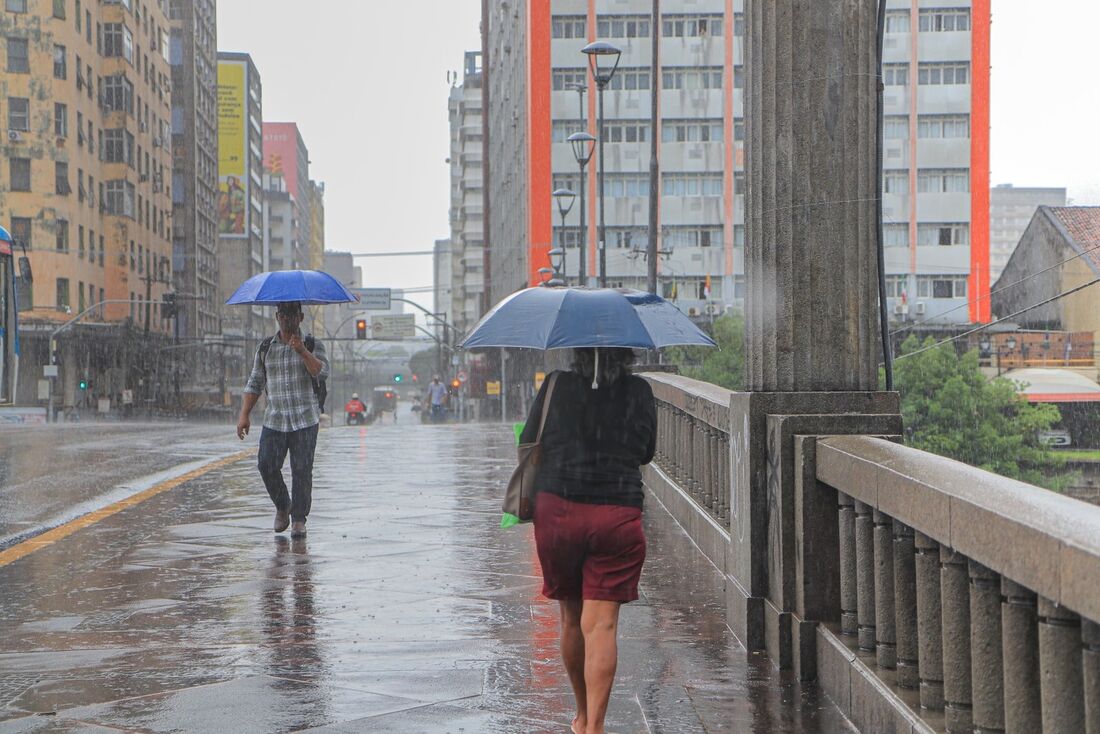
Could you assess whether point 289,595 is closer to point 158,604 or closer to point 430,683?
point 158,604

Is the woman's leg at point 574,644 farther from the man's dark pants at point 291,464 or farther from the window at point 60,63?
the window at point 60,63

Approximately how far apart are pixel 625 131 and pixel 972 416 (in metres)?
25.1

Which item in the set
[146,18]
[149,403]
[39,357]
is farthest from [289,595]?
[146,18]

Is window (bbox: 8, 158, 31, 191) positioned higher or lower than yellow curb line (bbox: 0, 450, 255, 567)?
higher

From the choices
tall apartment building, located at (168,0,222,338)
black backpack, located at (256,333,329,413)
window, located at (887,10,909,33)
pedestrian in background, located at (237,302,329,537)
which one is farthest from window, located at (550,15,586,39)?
pedestrian in background, located at (237,302,329,537)

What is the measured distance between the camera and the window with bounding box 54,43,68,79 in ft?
246

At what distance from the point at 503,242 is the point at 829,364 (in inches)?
4015

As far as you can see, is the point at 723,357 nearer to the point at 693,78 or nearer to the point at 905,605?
the point at 693,78

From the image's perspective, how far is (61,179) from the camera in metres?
74.9

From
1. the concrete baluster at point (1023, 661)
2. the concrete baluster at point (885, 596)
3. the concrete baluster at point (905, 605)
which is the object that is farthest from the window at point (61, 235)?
the concrete baluster at point (1023, 661)

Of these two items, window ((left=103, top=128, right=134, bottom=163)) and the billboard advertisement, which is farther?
the billboard advertisement

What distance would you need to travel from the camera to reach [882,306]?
6.28 meters

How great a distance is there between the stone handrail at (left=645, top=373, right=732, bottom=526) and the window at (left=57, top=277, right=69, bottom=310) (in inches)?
2526

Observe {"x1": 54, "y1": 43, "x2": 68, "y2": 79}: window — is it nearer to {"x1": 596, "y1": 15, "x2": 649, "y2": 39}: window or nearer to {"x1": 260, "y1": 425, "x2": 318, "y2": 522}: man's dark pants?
{"x1": 596, "y1": 15, "x2": 649, "y2": 39}: window
